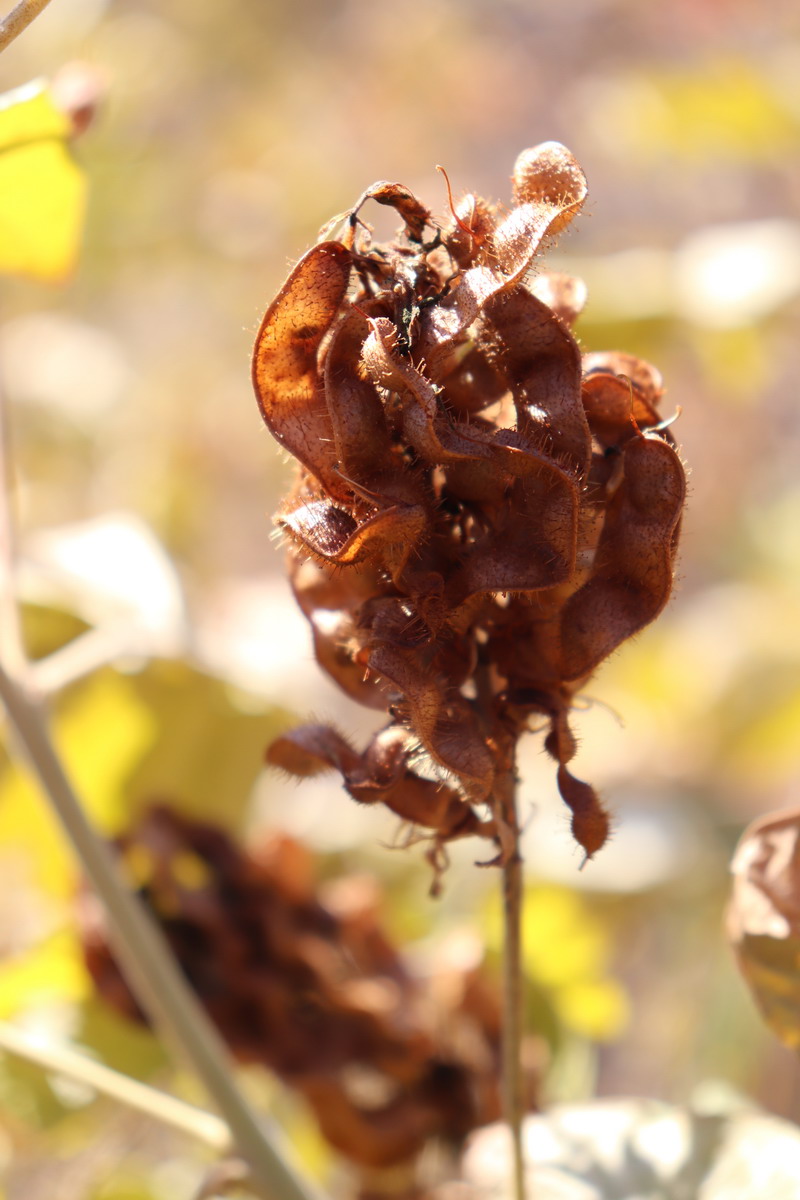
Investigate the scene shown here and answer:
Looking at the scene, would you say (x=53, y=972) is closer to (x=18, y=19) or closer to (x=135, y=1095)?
(x=135, y=1095)

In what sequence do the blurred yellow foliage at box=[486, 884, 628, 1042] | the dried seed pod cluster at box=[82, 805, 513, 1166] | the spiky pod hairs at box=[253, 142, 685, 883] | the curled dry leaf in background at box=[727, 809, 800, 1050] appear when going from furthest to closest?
1. the blurred yellow foliage at box=[486, 884, 628, 1042]
2. the dried seed pod cluster at box=[82, 805, 513, 1166]
3. the curled dry leaf in background at box=[727, 809, 800, 1050]
4. the spiky pod hairs at box=[253, 142, 685, 883]

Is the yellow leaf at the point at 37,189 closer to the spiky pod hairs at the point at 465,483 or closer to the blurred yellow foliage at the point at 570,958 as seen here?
the spiky pod hairs at the point at 465,483

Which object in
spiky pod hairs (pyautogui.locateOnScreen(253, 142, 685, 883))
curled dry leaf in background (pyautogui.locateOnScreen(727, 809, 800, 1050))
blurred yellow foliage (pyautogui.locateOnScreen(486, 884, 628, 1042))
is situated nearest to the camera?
spiky pod hairs (pyautogui.locateOnScreen(253, 142, 685, 883))

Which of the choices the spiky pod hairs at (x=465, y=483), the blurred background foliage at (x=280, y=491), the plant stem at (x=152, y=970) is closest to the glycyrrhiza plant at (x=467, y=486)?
the spiky pod hairs at (x=465, y=483)

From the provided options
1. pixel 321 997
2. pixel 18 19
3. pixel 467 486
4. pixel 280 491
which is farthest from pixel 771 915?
pixel 280 491

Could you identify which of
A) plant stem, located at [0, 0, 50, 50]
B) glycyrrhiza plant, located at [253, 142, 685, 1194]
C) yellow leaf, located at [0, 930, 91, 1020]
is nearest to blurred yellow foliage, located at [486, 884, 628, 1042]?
yellow leaf, located at [0, 930, 91, 1020]

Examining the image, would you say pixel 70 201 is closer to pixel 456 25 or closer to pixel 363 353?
pixel 363 353

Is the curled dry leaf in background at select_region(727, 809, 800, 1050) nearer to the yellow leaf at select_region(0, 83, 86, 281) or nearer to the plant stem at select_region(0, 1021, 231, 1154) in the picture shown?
the plant stem at select_region(0, 1021, 231, 1154)

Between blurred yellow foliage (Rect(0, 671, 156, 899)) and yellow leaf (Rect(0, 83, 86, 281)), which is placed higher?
yellow leaf (Rect(0, 83, 86, 281))
